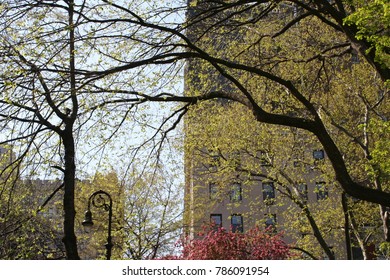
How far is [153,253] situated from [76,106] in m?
15.2

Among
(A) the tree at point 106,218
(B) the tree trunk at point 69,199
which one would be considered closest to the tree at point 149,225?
(A) the tree at point 106,218

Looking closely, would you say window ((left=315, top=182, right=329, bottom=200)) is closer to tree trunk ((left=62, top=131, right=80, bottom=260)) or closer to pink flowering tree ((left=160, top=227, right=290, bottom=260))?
pink flowering tree ((left=160, top=227, right=290, bottom=260))

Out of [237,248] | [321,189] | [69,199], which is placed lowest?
[237,248]

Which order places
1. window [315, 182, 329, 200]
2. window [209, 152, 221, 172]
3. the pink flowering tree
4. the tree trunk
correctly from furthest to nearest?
1. the pink flowering tree
2. window [209, 152, 221, 172]
3. window [315, 182, 329, 200]
4. the tree trunk

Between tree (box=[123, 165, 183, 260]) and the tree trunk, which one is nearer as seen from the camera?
the tree trunk

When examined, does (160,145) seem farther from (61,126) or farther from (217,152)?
(217,152)

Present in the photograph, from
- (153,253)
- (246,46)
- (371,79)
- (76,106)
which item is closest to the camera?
(76,106)

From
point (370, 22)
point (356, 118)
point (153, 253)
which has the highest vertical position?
point (356, 118)

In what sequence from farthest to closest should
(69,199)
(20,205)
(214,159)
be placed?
(214,159)
(20,205)
(69,199)

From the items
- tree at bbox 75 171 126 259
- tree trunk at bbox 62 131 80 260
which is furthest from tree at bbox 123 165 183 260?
tree trunk at bbox 62 131 80 260

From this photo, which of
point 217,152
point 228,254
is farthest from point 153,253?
point 217,152

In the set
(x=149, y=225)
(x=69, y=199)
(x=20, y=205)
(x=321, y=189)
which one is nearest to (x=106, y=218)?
(x=149, y=225)

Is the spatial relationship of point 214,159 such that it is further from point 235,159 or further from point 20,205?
point 20,205
